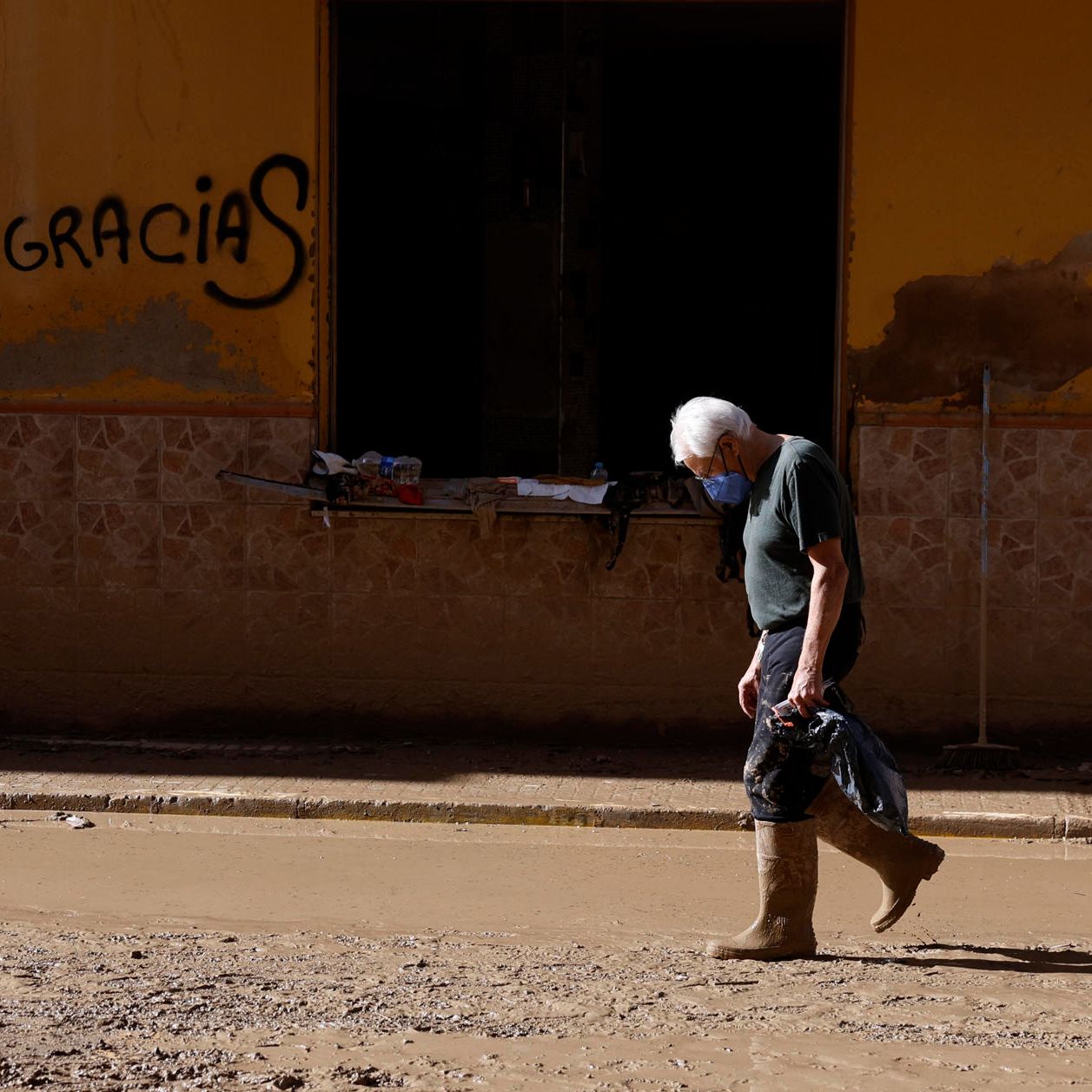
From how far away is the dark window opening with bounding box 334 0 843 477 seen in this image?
10656mm

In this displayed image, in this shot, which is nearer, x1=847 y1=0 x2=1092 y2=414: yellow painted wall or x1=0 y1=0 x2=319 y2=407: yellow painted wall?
x1=847 y1=0 x2=1092 y2=414: yellow painted wall

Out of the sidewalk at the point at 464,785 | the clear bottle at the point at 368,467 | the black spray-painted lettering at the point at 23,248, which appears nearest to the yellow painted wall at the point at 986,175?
the sidewalk at the point at 464,785

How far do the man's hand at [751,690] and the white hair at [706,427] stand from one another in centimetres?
75

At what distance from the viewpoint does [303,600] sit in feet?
28.9

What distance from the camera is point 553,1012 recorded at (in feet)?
14.9

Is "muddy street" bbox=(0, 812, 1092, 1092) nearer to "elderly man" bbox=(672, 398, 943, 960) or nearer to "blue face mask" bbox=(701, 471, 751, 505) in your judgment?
"elderly man" bbox=(672, 398, 943, 960)

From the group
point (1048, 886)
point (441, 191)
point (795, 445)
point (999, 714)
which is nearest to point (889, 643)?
point (999, 714)

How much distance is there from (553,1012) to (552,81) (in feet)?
23.8

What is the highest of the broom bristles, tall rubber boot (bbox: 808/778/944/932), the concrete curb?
tall rubber boot (bbox: 808/778/944/932)

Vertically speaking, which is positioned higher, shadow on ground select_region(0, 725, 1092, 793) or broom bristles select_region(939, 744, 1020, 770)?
broom bristles select_region(939, 744, 1020, 770)

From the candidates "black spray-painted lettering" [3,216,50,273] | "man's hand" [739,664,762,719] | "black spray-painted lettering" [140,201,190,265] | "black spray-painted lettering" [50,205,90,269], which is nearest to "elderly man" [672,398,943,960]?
"man's hand" [739,664,762,719]

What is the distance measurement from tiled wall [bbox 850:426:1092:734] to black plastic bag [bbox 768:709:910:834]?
3.31m

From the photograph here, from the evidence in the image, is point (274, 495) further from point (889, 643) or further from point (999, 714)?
point (999, 714)

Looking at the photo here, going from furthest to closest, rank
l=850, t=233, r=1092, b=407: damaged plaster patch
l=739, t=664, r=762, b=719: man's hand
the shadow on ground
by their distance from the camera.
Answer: l=850, t=233, r=1092, b=407: damaged plaster patch → the shadow on ground → l=739, t=664, r=762, b=719: man's hand
